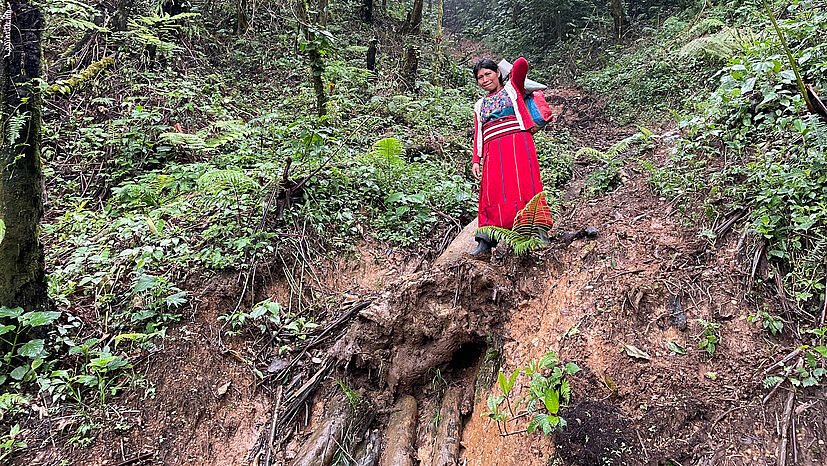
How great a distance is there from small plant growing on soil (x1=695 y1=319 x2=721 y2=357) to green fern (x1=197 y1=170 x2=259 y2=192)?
4438 mm

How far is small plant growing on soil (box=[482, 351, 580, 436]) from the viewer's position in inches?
91.5

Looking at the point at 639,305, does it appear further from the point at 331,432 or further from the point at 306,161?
the point at 306,161

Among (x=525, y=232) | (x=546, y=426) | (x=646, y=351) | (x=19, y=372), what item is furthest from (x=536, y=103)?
(x=19, y=372)

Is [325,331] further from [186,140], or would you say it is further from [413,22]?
[413,22]

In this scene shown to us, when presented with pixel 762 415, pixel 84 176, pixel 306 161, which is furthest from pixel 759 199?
pixel 84 176

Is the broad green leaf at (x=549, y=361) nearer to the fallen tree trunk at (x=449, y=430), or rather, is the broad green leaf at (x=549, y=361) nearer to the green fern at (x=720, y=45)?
the fallen tree trunk at (x=449, y=430)

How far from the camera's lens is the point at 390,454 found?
3.21 m

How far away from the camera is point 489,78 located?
414cm

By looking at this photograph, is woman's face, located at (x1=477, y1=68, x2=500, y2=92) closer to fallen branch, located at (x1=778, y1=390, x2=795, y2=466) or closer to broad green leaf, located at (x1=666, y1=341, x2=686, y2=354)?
broad green leaf, located at (x1=666, y1=341, x2=686, y2=354)

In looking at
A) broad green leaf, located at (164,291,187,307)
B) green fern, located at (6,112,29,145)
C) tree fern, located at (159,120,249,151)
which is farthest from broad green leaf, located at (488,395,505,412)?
tree fern, located at (159,120,249,151)

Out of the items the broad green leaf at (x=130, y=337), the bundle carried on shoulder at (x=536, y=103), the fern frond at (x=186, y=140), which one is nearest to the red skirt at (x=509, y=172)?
the bundle carried on shoulder at (x=536, y=103)

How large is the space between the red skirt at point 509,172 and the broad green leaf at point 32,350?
13.0ft

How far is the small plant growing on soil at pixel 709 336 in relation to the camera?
8.24 ft

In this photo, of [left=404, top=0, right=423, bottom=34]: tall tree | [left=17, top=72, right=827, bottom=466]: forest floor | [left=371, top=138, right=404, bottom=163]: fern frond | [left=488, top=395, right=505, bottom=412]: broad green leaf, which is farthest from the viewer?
[left=404, top=0, right=423, bottom=34]: tall tree
